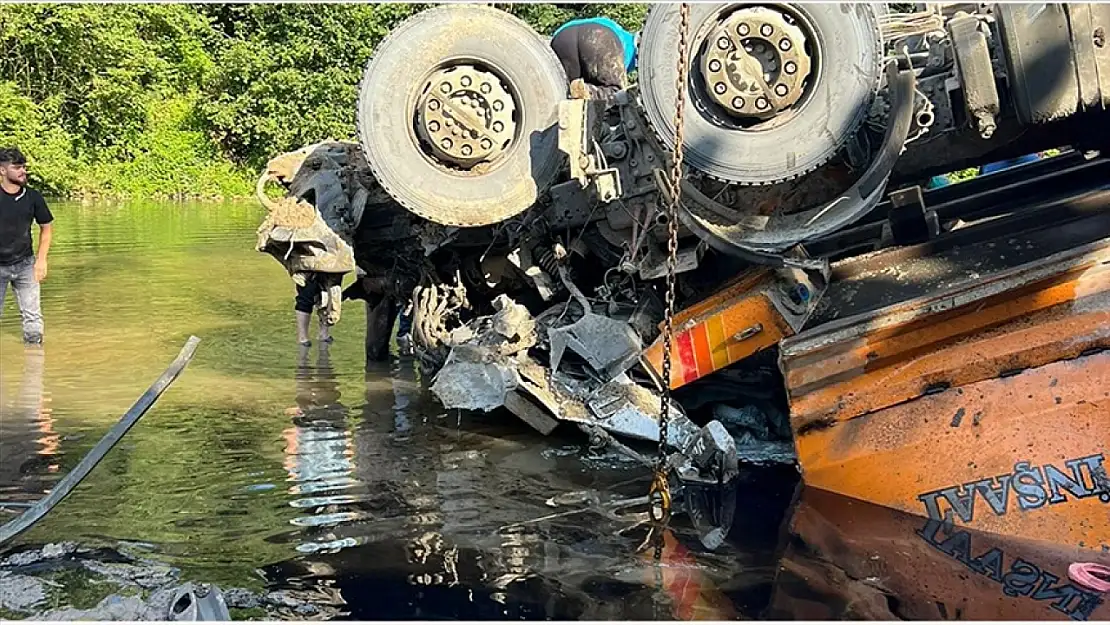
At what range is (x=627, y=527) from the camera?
4.14 meters

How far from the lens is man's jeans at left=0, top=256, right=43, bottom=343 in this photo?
772 cm

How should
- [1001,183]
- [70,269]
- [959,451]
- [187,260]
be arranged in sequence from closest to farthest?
[959,451] < [1001,183] < [70,269] < [187,260]

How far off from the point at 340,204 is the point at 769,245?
2.57 metres

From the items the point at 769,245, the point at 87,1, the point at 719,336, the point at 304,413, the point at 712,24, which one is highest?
the point at 87,1

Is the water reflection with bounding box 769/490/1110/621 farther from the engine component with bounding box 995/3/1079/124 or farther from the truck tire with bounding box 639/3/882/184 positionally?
the engine component with bounding box 995/3/1079/124

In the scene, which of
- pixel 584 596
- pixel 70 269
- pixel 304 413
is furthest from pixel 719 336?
pixel 70 269

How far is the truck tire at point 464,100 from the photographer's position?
18.2 feet

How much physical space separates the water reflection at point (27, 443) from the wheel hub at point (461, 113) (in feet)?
7.66

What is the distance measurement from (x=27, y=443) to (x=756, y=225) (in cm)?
357

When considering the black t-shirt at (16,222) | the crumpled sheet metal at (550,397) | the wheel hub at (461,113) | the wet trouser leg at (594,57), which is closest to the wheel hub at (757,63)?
the wheel hub at (461,113)

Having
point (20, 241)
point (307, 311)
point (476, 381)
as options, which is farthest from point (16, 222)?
point (476, 381)

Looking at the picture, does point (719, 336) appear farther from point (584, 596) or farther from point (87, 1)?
point (87, 1)

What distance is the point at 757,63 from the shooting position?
485 centimetres

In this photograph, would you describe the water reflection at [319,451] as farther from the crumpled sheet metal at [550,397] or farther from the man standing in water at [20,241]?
the man standing in water at [20,241]
